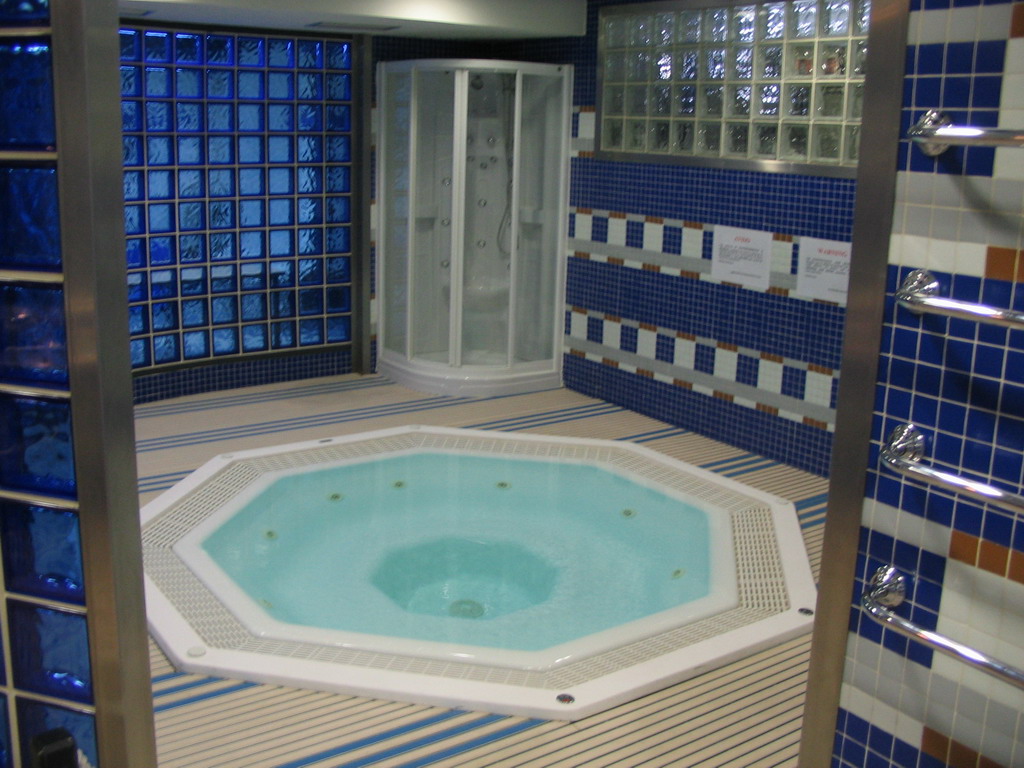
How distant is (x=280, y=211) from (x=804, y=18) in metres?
3.13

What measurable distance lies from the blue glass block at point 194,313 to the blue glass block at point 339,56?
1595 mm

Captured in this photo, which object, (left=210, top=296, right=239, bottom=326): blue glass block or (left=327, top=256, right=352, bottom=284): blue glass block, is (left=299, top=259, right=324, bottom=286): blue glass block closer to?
(left=327, top=256, right=352, bottom=284): blue glass block

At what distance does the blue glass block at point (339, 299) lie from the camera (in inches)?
264

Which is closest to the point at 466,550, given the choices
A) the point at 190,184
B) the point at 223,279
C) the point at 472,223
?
the point at 472,223

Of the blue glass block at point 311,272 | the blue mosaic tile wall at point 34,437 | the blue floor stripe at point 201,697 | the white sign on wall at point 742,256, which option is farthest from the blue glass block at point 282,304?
the blue mosaic tile wall at point 34,437

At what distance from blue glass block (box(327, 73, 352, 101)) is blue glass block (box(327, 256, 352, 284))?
0.96 metres

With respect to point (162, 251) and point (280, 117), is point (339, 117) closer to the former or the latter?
point (280, 117)

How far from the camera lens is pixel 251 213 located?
246 inches

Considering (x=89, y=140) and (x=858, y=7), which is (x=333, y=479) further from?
(x=89, y=140)

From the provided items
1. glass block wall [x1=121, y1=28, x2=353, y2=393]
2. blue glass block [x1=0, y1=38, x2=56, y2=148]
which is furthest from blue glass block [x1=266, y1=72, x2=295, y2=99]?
blue glass block [x1=0, y1=38, x2=56, y2=148]

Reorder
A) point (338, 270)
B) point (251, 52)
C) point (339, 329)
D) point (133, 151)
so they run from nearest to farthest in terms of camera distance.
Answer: point (133, 151) < point (251, 52) < point (338, 270) < point (339, 329)

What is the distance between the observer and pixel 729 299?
5.53 m

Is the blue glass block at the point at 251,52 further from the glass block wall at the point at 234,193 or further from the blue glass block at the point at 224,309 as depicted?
the blue glass block at the point at 224,309

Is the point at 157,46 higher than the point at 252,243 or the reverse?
higher
